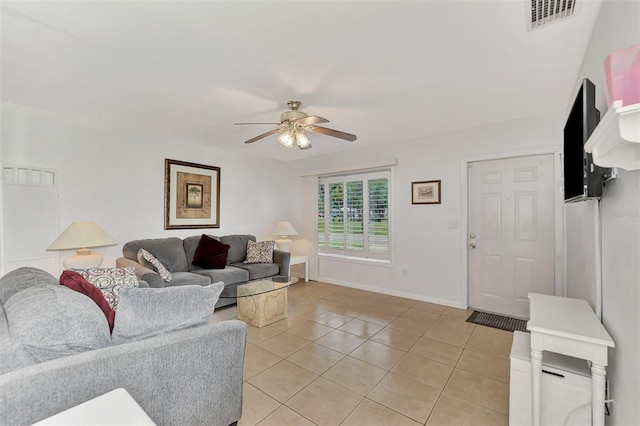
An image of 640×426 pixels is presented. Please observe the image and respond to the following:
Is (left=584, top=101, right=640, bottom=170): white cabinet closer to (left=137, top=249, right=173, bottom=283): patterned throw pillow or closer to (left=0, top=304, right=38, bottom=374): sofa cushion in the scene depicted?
(left=0, top=304, right=38, bottom=374): sofa cushion

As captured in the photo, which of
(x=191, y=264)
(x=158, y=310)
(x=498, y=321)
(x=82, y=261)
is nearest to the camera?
(x=158, y=310)

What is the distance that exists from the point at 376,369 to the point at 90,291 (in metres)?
2.08

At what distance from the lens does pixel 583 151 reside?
1377 millimetres

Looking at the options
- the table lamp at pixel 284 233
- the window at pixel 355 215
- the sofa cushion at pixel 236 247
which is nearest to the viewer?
the sofa cushion at pixel 236 247

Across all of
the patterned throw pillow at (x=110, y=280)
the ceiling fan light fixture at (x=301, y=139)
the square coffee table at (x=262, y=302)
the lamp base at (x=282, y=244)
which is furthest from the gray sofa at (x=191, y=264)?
the ceiling fan light fixture at (x=301, y=139)

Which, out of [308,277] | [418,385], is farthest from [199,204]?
[418,385]

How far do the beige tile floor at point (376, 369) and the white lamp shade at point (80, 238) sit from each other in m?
1.52

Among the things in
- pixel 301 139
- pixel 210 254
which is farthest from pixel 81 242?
pixel 301 139

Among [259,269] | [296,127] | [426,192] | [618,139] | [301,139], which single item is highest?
[296,127]

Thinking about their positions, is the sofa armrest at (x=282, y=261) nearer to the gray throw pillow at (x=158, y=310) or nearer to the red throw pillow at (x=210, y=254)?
the red throw pillow at (x=210, y=254)

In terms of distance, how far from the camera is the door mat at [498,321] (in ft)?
10.1

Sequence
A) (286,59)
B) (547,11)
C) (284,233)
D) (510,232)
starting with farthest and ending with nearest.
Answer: (284,233)
(510,232)
(286,59)
(547,11)

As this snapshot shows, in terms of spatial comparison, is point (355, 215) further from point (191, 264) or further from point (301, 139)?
point (191, 264)

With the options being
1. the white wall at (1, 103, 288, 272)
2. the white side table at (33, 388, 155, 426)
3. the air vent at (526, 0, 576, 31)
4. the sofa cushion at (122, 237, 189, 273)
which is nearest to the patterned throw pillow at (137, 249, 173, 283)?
the sofa cushion at (122, 237, 189, 273)
